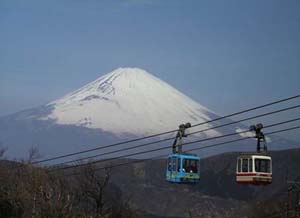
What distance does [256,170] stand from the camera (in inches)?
1081

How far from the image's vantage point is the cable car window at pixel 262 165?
2758cm

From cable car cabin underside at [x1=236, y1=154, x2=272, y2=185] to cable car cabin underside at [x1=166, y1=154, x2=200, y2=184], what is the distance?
2486mm

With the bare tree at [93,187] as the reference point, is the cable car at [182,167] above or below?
below

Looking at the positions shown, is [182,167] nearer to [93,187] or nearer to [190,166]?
[190,166]

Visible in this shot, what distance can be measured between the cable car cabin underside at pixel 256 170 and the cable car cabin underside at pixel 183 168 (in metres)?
2.49

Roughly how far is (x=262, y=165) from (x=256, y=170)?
423mm

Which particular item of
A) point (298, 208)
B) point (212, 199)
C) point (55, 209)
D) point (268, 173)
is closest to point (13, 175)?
point (55, 209)

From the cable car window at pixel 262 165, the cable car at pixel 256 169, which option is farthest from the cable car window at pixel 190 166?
the cable car window at pixel 262 165

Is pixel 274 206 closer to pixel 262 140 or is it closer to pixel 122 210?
pixel 122 210

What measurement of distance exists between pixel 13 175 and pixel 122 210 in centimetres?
1147

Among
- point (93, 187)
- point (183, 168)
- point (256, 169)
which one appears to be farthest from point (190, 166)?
point (93, 187)

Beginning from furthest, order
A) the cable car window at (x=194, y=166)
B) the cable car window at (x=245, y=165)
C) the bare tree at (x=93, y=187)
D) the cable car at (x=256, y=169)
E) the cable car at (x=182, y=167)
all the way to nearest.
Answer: the bare tree at (x=93, y=187), the cable car window at (x=194, y=166), the cable car at (x=182, y=167), the cable car window at (x=245, y=165), the cable car at (x=256, y=169)

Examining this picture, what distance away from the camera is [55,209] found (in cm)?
4125

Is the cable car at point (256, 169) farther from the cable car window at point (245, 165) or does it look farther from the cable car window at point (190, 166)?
the cable car window at point (190, 166)
